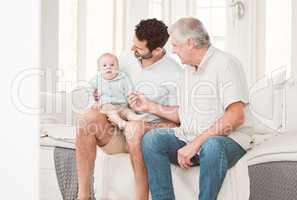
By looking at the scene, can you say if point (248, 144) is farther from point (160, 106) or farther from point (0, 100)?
point (0, 100)

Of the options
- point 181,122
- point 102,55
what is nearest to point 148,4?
point 102,55

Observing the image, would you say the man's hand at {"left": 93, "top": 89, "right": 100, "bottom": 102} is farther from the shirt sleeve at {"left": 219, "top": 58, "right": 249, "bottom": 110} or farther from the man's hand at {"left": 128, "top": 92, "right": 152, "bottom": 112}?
the shirt sleeve at {"left": 219, "top": 58, "right": 249, "bottom": 110}

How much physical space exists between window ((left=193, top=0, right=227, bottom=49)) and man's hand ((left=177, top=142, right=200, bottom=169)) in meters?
0.25

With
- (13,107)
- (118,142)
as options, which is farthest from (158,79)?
(13,107)

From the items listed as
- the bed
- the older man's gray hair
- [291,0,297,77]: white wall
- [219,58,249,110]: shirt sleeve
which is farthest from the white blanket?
[291,0,297,77]: white wall

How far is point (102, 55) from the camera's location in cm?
86

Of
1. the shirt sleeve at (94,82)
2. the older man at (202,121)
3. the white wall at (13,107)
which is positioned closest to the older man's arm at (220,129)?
the older man at (202,121)

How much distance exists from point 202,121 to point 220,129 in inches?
1.5

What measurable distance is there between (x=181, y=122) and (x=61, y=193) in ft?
0.88

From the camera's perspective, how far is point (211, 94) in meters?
0.73

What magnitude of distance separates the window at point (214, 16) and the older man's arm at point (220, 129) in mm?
209

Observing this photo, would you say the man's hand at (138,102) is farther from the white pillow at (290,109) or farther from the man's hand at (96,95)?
the white pillow at (290,109)

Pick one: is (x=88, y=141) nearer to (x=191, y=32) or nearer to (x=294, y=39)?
(x=191, y=32)

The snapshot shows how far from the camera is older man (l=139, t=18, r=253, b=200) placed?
70 centimetres
